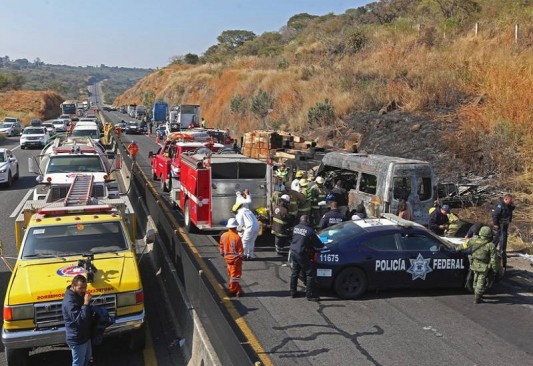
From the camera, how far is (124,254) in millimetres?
8227

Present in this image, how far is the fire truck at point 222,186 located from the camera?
13.8 meters

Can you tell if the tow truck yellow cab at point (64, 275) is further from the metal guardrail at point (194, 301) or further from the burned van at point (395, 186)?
the burned van at point (395, 186)

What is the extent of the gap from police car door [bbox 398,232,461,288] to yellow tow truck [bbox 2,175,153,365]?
4811mm

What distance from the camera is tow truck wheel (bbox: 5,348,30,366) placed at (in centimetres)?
688

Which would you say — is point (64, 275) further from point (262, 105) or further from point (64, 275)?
point (262, 105)

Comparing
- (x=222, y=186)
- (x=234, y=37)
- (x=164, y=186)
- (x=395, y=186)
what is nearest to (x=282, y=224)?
(x=222, y=186)

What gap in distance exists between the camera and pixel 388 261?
33.2 feet

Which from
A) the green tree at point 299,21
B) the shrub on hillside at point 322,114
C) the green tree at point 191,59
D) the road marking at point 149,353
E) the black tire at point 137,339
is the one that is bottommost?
the road marking at point 149,353

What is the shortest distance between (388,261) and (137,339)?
4.86 meters

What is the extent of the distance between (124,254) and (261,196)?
20.4ft

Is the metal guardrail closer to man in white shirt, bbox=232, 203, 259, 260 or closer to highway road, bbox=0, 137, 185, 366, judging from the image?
highway road, bbox=0, 137, 185, 366

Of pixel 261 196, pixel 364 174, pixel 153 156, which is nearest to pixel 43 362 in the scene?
pixel 261 196

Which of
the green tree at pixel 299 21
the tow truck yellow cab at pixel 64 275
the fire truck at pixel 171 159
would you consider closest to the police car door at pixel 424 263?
the tow truck yellow cab at pixel 64 275

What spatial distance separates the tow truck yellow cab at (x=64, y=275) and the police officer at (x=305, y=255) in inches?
117
